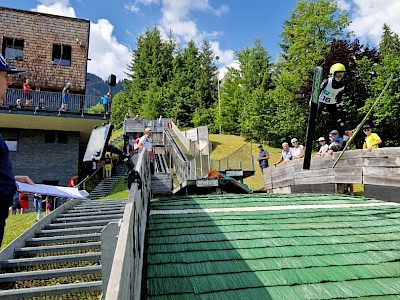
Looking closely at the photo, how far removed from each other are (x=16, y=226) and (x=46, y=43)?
51.9 feet

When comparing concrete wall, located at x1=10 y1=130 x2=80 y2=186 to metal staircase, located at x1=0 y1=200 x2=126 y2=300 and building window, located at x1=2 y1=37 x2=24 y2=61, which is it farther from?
metal staircase, located at x1=0 y1=200 x2=126 y2=300

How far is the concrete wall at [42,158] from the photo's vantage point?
62.3 feet

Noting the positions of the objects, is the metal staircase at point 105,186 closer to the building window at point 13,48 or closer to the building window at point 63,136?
the building window at point 63,136

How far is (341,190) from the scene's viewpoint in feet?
29.2

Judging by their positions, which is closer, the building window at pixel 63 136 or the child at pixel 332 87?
the child at pixel 332 87

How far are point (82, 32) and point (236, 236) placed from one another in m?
21.6


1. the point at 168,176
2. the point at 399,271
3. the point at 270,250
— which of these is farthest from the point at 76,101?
the point at 399,271

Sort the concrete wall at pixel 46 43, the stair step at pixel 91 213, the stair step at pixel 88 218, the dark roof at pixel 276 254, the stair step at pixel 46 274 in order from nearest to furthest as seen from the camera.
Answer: the dark roof at pixel 276 254
the stair step at pixel 46 274
the stair step at pixel 88 218
the stair step at pixel 91 213
the concrete wall at pixel 46 43

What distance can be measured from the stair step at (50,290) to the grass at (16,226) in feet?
13.6

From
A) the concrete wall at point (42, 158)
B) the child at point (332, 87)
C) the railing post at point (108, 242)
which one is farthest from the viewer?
the concrete wall at point (42, 158)

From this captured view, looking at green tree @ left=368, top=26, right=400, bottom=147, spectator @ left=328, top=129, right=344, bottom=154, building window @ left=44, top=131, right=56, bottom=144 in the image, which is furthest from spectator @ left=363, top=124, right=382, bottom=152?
building window @ left=44, top=131, right=56, bottom=144

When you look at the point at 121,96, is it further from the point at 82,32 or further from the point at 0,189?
the point at 0,189

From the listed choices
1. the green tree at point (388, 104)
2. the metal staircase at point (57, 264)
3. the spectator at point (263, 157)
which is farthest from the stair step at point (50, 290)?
the green tree at point (388, 104)

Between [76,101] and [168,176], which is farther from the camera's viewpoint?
[76,101]
